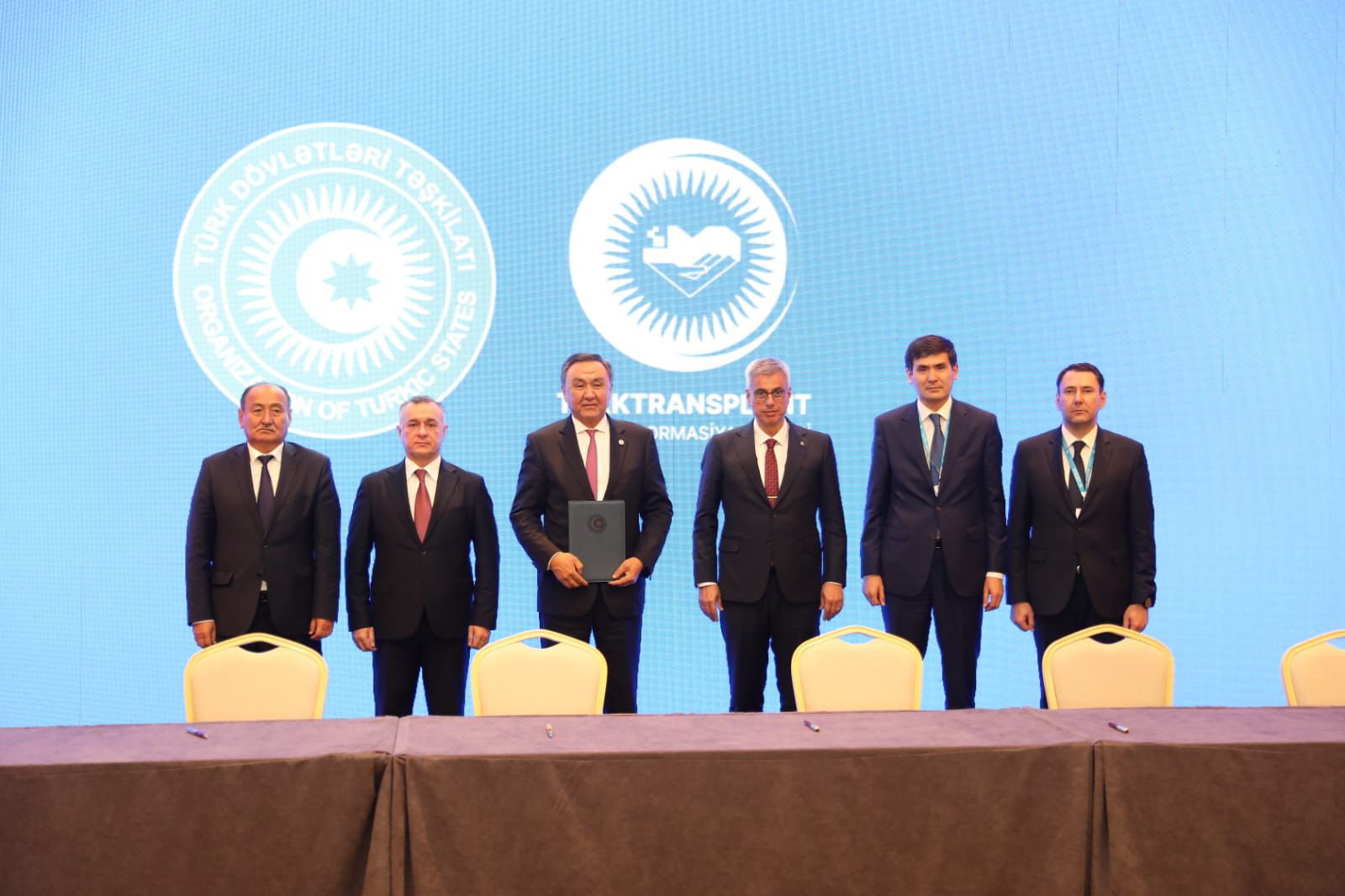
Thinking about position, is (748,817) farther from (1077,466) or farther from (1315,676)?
(1077,466)

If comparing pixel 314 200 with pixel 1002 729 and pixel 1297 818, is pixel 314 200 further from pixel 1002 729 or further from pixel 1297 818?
pixel 1297 818

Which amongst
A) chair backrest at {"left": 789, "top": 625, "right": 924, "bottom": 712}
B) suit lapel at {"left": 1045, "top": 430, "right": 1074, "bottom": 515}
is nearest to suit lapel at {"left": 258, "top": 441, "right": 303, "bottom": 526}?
chair backrest at {"left": 789, "top": 625, "right": 924, "bottom": 712}

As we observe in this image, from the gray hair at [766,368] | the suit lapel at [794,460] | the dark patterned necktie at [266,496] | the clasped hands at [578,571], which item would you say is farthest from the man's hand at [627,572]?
the dark patterned necktie at [266,496]

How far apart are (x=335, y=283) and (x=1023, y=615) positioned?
140 inches

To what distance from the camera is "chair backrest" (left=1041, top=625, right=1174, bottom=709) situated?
2729 mm

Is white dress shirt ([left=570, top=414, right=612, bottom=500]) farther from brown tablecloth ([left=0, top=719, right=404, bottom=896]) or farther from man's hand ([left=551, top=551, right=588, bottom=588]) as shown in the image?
→ brown tablecloth ([left=0, top=719, right=404, bottom=896])

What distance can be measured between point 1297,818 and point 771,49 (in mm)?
3861

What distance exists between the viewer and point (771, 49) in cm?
448

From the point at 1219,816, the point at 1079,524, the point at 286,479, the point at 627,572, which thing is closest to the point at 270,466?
the point at 286,479

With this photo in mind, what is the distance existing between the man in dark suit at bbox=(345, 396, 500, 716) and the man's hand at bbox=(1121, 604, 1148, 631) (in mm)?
A: 2346

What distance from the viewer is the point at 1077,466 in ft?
11.4

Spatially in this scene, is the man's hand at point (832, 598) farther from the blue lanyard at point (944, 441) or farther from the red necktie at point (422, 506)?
the red necktie at point (422, 506)

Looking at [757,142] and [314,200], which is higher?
[757,142]

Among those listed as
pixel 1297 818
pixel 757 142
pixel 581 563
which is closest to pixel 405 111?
pixel 757 142
